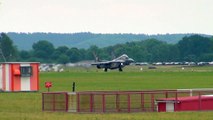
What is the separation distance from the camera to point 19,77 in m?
73.9

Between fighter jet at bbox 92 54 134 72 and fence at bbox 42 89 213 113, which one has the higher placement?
fence at bbox 42 89 213 113

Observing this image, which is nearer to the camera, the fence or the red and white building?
the fence

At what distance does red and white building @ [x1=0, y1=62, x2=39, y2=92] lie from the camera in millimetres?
74000

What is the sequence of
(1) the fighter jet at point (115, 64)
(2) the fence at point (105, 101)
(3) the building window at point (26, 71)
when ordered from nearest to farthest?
(2) the fence at point (105, 101) < (3) the building window at point (26, 71) < (1) the fighter jet at point (115, 64)

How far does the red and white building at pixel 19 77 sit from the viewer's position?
74000mm

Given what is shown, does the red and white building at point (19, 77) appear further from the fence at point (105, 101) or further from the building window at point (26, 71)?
the fence at point (105, 101)

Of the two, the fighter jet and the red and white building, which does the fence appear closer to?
the red and white building

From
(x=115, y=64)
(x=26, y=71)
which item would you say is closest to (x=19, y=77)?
(x=26, y=71)

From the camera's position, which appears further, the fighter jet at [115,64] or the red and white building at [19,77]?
the fighter jet at [115,64]

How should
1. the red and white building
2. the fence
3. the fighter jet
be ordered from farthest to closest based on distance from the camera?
the fighter jet
the red and white building
the fence

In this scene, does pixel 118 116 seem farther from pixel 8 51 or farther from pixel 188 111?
pixel 8 51

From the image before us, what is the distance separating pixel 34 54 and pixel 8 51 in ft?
53.4

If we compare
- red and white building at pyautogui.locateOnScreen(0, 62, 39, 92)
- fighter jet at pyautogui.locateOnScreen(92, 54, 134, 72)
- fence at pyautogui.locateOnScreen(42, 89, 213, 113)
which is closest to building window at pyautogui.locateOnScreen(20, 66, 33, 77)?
red and white building at pyautogui.locateOnScreen(0, 62, 39, 92)

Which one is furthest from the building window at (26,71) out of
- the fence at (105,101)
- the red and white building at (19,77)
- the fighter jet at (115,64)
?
the fighter jet at (115,64)
